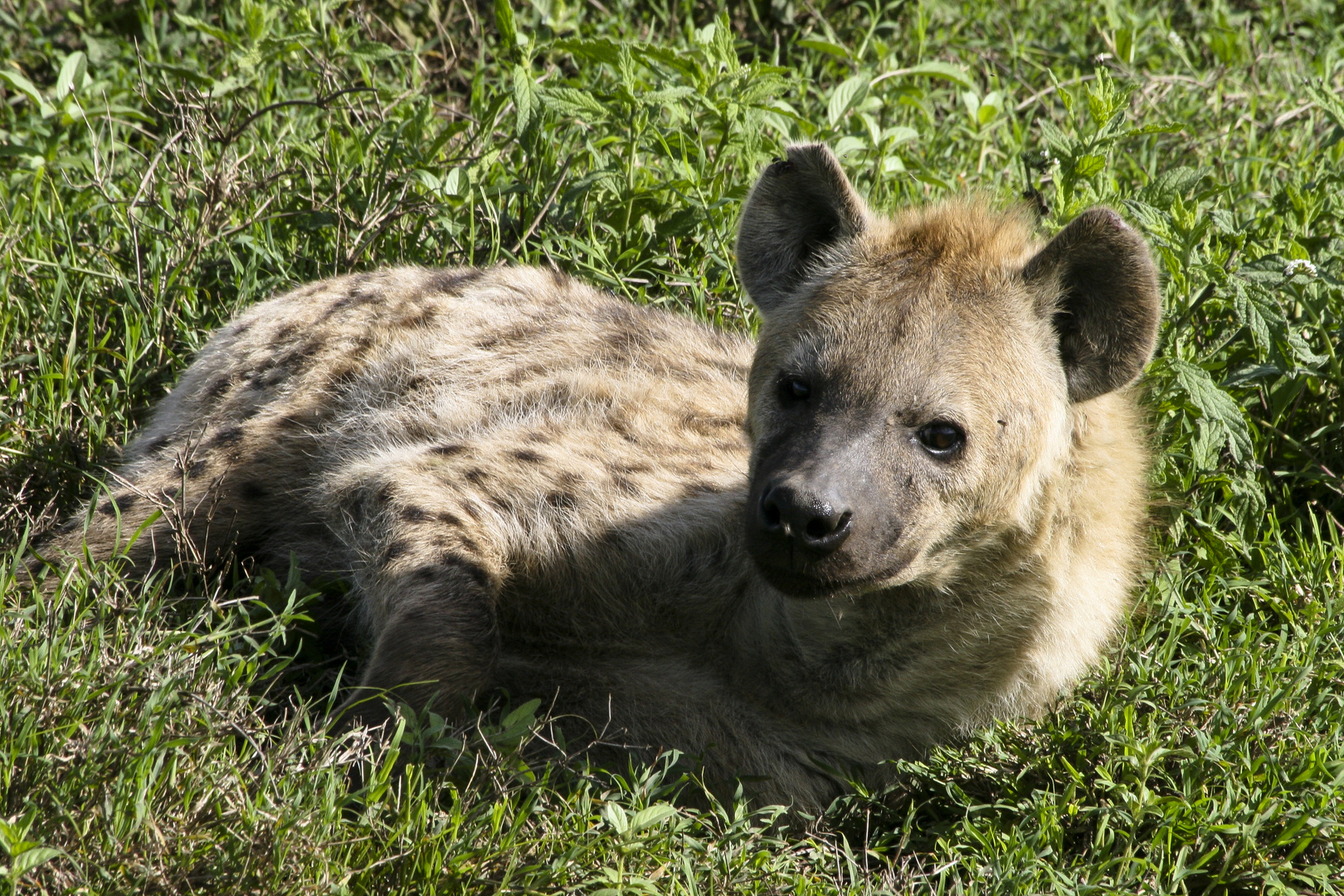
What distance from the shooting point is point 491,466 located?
10.1 ft

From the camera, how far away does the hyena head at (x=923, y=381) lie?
2408 mm

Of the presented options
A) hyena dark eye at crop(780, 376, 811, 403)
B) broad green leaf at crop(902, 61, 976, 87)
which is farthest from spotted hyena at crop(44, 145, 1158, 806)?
broad green leaf at crop(902, 61, 976, 87)

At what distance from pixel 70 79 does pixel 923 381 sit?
320 centimetres

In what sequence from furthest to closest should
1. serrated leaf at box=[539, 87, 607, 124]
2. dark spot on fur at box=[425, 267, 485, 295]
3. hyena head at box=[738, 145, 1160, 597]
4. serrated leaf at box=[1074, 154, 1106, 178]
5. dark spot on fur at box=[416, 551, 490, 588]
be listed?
serrated leaf at box=[539, 87, 607, 124] → dark spot on fur at box=[425, 267, 485, 295] → serrated leaf at box=[1074, 154, 1106, 178] → dark spot on fur at box=[416, 551, 490, 588] → hyena head at box=[738, 145, 1160, 597]

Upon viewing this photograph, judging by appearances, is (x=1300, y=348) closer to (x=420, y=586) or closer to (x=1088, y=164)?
(x=1088, y=164)

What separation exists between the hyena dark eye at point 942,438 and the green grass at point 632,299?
763mm

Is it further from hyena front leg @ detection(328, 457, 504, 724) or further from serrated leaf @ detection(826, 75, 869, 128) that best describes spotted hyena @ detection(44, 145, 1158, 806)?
serrated leaf @ detection(826, 75, 869, 128)

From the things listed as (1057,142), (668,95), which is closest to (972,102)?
(1057,142)

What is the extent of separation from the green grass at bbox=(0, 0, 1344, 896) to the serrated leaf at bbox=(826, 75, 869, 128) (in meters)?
0.01

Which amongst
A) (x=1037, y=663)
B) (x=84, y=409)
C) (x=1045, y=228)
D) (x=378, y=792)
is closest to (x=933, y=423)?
(x=1037, y=663)

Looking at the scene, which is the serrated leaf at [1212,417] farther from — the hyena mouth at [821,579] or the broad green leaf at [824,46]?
the broad green leaf at [824,46]

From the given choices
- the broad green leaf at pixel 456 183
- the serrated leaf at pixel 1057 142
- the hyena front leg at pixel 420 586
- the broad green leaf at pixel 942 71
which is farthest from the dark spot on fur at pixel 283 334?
the broad green leaf at pixel 942 71

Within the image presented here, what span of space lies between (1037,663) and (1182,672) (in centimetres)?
43

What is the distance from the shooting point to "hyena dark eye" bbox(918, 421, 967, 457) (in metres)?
2.48
